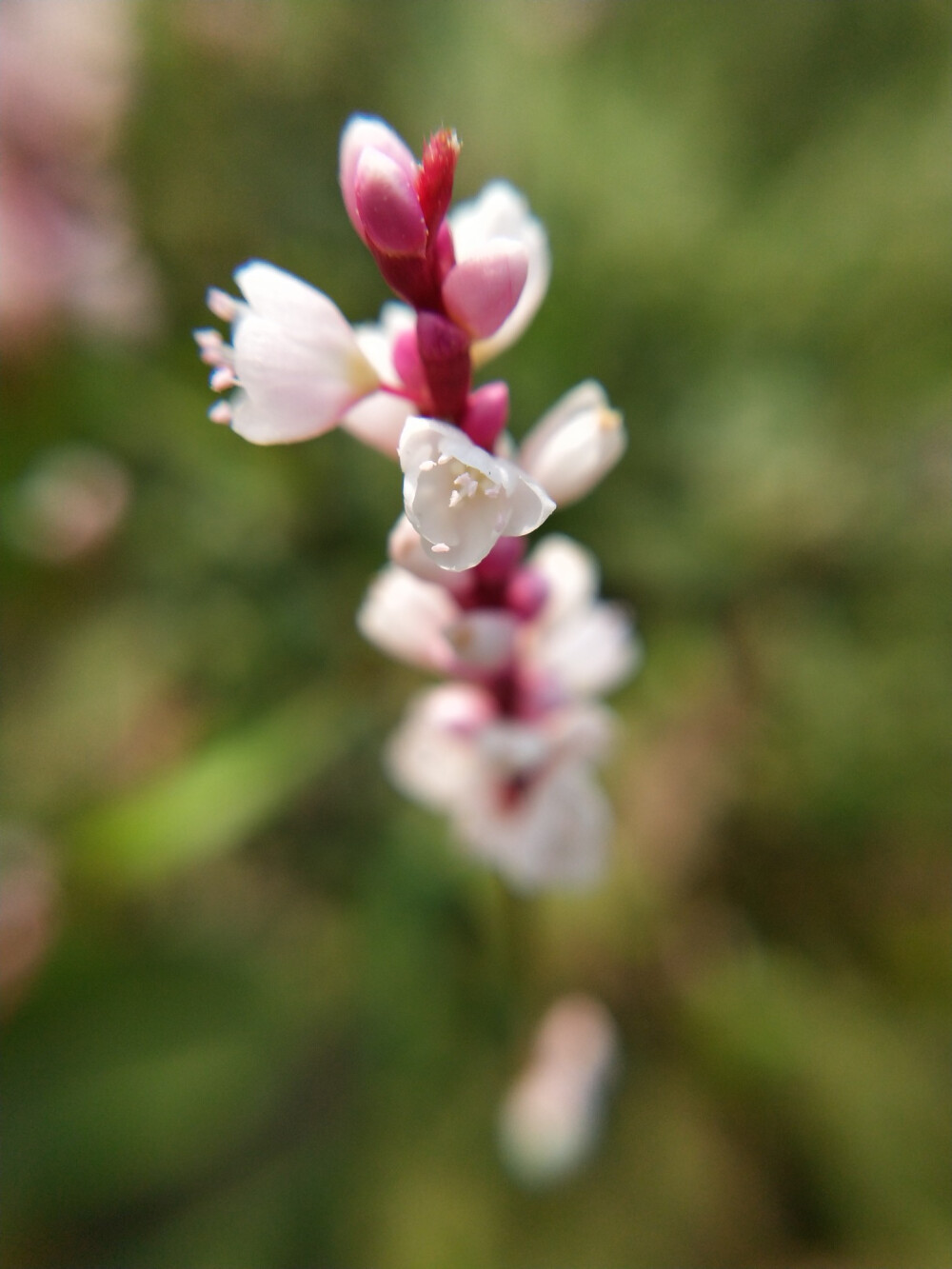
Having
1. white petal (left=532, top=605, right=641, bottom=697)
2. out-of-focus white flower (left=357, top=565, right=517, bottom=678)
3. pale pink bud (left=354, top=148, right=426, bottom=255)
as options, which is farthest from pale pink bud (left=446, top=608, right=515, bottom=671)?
pale pink bud (left=354, top=148, right=426, bottom=255)

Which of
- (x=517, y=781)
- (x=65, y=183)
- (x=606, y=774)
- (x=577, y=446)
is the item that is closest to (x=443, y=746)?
(x=517, y=781)

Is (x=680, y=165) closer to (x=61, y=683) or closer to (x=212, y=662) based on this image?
(x=212, y=662)

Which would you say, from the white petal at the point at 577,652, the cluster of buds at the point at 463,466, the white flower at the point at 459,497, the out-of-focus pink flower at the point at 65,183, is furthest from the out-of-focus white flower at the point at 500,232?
the out-of-focus pink flower at the point at 65,183

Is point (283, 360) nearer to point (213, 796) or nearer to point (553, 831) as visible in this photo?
point (553, 831)

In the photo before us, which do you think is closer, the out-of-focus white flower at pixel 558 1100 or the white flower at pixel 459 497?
the white flower at pixel 459 497

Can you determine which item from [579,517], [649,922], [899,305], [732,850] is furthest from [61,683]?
[899,305]

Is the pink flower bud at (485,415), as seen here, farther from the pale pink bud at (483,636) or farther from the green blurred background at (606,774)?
the green blurred background at (606,774)
